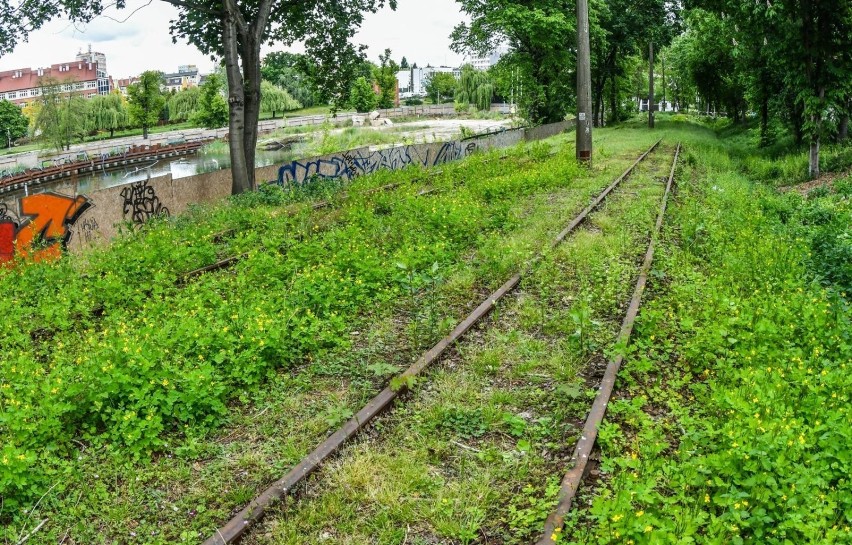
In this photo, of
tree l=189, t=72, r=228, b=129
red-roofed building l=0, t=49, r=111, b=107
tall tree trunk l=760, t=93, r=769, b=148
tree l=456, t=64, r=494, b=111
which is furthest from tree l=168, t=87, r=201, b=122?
tall tree trunk l=760, t=93, r=769, b=148

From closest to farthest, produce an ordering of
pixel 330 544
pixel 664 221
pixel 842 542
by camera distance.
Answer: pixel 842 542, pixel 330 544, pixel 664 221

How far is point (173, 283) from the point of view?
954cm

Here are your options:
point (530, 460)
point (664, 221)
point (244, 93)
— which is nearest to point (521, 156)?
point (244, 93)

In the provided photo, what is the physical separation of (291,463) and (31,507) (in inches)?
66.0

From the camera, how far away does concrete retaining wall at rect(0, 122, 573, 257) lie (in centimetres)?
1324

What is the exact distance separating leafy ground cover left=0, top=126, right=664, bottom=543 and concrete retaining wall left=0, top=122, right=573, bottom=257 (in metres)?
2.41

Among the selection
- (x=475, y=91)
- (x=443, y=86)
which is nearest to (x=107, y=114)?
(x=475, y=91)

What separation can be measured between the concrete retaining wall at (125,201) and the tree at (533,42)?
67.2 feet

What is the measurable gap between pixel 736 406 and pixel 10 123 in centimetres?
9827

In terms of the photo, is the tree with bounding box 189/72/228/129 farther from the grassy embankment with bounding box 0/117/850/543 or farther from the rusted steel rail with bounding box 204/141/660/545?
the rusted steel rail with bounding box 204/141/660/545

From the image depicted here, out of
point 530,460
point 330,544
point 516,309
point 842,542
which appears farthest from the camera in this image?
point 516,309

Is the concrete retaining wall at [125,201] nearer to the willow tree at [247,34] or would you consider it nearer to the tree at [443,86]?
the willow tree at [247,34]

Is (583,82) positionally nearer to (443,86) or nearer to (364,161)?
(364,161)

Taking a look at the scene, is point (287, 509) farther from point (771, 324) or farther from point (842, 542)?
point (771, 324)
